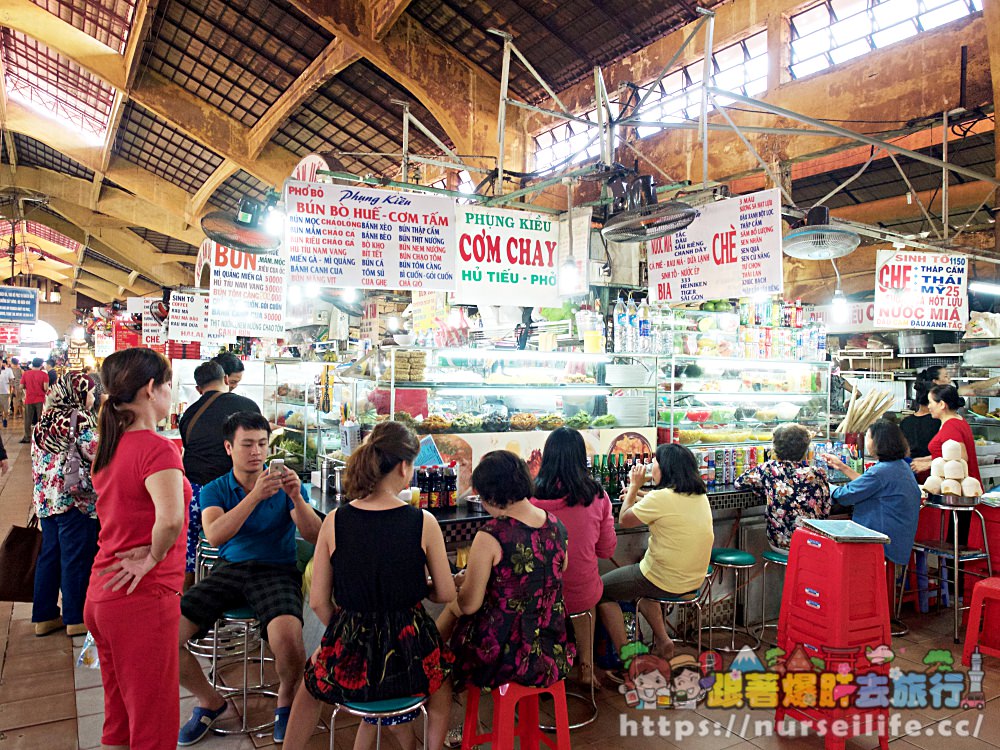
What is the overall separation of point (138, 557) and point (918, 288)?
8058mm

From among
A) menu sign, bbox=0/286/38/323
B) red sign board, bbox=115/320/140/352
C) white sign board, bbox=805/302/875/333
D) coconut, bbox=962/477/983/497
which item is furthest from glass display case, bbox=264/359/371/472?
menu sign, bbox=0/286/38/323

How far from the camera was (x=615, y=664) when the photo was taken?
398cm

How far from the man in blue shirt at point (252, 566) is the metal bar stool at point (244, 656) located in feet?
0.21

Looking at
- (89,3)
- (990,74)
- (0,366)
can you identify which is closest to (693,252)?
(990,74)

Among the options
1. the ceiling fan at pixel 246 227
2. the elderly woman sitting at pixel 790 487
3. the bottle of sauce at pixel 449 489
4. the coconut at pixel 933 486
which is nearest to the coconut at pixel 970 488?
the coconut at pixel 933 486

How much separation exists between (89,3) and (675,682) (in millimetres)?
10735

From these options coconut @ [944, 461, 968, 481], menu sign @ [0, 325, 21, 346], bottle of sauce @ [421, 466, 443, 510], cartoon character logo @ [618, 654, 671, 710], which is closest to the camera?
cartoon character logo @ [618, 654, 671, 710]

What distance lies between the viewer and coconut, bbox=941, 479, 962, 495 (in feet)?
16.0

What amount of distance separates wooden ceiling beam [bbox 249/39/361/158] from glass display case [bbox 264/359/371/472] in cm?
410

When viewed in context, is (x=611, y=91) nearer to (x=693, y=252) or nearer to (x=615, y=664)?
A: (x=693, y=252)

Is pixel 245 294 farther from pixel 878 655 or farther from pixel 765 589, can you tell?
pixel 878 655

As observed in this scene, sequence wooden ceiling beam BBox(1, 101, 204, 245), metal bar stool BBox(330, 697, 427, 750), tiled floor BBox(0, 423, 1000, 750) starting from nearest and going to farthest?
metal bar stool BBox(330, 697, 427, 750)
tiled floor BBox(0, 423, 1000, 750)
wooden ceiling beam BBox(1, 101, 204, 245)

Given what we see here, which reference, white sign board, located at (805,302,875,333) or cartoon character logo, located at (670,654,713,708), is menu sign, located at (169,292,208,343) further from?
white sign board, located at (805,302,875,333)

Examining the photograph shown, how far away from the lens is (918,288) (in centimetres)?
759
